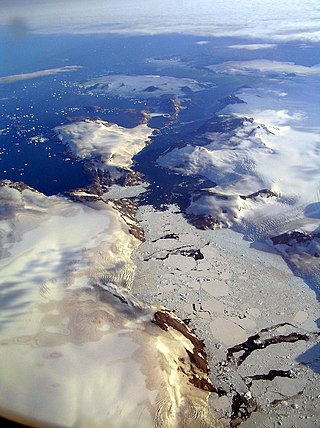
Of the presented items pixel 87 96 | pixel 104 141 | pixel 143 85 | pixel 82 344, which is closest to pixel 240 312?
pixel 82 344

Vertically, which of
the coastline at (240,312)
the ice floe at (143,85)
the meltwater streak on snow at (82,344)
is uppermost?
the ice floe at (143,85)

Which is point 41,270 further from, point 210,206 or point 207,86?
point 207,86

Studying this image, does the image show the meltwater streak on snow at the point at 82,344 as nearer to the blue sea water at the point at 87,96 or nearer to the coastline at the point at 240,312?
the coastline at the point at 240,312

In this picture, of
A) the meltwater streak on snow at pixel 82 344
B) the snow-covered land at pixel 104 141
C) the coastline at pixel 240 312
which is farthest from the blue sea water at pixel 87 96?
the meltwater streak on snow at pixel 82 344

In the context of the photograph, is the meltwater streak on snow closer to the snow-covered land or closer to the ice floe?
the snow-covered land

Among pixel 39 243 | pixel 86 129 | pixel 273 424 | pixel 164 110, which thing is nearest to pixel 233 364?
pixel 273 424

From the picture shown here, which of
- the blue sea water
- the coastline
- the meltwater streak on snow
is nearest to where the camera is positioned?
the meltwater streak on snow

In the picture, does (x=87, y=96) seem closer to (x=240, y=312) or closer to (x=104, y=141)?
(x=104, y=141)

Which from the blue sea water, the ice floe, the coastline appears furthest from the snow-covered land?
the ice floe
